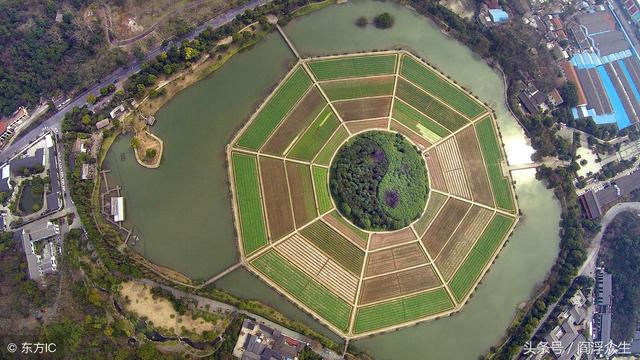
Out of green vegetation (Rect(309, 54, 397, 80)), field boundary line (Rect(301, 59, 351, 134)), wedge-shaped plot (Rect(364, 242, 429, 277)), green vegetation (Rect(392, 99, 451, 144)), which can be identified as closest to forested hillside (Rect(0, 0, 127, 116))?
field boundary line (Rect(301, 59, 351, 134))

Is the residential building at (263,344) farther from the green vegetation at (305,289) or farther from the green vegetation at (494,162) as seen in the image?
the green vegetation at (494,162)

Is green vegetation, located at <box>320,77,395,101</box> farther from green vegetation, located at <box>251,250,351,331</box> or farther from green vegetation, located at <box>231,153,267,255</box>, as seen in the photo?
green vegetation, located at <box>251,250,351,331</box>

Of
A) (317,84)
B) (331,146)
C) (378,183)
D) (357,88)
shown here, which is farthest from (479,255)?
(317,84)

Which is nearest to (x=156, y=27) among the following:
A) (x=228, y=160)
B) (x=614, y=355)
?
(x=228, y=160)

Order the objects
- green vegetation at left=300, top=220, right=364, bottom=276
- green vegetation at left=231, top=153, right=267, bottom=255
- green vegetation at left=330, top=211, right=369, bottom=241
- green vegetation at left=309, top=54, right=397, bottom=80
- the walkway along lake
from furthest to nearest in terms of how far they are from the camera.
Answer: green vegetation at left=309, top=54, right=397, bottom=80, green vegetation at left=330, top=211, right=369, bottom=241, green vegetation at left=300, top=220, right=364, bottom=276, green vegetation at left=231, top=153, right=267, bottom=255, the walkway along lake

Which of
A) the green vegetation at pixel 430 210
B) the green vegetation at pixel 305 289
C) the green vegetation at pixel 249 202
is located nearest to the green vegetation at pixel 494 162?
the green vegetation at pixel 430 210

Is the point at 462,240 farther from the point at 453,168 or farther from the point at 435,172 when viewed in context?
the point at 453,168
